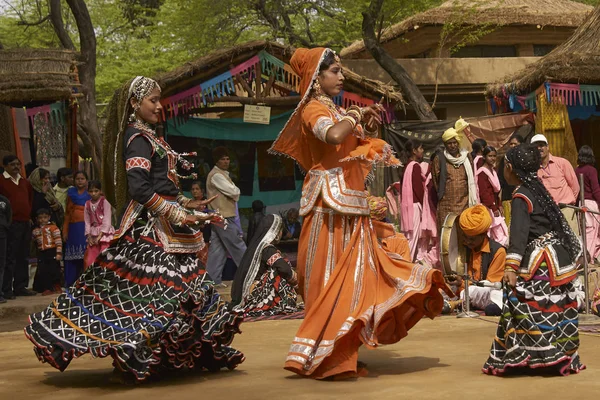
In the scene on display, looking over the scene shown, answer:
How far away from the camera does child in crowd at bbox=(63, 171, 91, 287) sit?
1425cm

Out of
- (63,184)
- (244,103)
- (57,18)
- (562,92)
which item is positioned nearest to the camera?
(63,184)

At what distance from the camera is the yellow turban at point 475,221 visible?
11312mm

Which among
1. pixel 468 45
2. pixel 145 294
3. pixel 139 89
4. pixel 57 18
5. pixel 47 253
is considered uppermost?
pixel 468 45

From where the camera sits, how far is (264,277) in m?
11.7

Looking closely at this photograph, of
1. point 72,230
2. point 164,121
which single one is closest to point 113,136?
point 72,230

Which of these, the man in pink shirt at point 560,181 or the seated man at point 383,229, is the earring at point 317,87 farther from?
the man in pink shirt at point 560,181

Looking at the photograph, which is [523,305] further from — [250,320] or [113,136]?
[250,320]

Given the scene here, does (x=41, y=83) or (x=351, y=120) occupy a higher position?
(x=41, y=83)

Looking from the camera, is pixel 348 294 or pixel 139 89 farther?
pixel 139 89

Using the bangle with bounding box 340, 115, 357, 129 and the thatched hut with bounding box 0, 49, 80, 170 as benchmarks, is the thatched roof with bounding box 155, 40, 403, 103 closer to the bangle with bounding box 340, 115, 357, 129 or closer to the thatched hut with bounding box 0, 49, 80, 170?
the thatched hut with bounding box 0, 49, 80, 170

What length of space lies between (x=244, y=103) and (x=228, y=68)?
1.32 meters

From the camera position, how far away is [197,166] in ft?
56.5

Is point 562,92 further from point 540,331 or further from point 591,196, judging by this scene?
point 540,331

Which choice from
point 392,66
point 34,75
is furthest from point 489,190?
point 392,66
